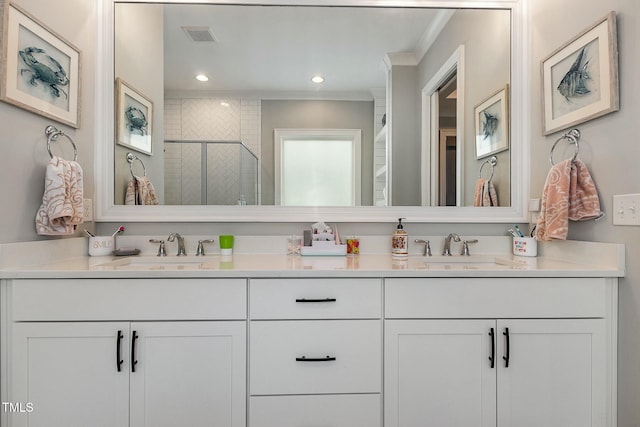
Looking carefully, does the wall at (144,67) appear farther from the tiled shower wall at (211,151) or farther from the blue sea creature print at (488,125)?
the blue sea creature print at (488,125)

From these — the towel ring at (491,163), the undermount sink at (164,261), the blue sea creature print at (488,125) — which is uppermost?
the blue sea creature print at (488,125)

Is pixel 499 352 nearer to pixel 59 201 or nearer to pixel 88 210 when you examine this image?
pixel 59 201

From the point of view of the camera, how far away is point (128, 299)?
3.84 ft

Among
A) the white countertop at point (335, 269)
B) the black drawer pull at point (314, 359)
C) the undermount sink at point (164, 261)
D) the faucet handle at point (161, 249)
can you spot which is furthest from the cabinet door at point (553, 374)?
the faucet handle at point (161, 249)

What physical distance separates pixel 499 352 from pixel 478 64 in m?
1.39

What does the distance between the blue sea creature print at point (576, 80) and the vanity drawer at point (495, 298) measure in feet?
2.47

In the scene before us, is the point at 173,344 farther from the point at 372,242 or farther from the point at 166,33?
the point at 166,33

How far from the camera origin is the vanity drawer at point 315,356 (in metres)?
1.18

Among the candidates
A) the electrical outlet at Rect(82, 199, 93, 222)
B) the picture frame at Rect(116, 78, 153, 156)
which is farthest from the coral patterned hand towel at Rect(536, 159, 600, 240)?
the electrical outlet at Rect(82, 199, 93, 222)

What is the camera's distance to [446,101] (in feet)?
5.73

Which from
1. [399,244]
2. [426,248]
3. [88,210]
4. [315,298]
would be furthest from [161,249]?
[426,248]

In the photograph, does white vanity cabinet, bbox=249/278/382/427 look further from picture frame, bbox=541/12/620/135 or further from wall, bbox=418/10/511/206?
picture frame, bbox=541/12/620/135

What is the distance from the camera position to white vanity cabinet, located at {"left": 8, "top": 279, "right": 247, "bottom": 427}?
116cm

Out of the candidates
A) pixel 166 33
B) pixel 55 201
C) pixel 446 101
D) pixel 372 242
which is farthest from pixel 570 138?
pixel 55 201
